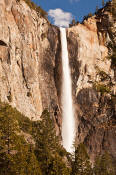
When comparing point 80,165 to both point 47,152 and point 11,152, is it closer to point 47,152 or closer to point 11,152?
point 47,152

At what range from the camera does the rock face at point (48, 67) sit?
3869 cm

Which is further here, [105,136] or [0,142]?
[105,136]

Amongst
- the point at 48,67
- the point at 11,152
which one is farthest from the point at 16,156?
the point at 48,67

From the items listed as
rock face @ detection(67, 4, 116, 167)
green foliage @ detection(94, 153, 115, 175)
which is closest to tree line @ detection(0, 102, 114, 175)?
green foliage @ detection(94, 153, 115, 175)

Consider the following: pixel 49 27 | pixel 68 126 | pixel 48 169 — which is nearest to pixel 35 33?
pixel 49 27

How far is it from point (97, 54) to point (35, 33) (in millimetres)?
14345

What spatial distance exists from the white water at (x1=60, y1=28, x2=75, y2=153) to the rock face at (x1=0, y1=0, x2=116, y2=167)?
837 millimetres

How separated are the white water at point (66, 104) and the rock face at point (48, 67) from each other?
837mm

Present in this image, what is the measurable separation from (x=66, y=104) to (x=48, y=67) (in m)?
7.51

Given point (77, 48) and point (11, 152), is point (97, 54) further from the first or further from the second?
point (11, 152)

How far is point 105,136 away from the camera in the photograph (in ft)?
158

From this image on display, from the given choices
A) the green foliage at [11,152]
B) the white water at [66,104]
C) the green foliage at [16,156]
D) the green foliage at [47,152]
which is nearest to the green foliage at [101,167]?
the white water at [66,104]

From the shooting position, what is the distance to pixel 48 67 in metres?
47.1

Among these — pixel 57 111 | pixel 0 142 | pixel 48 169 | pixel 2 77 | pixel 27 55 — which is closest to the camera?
pixel 0 142
